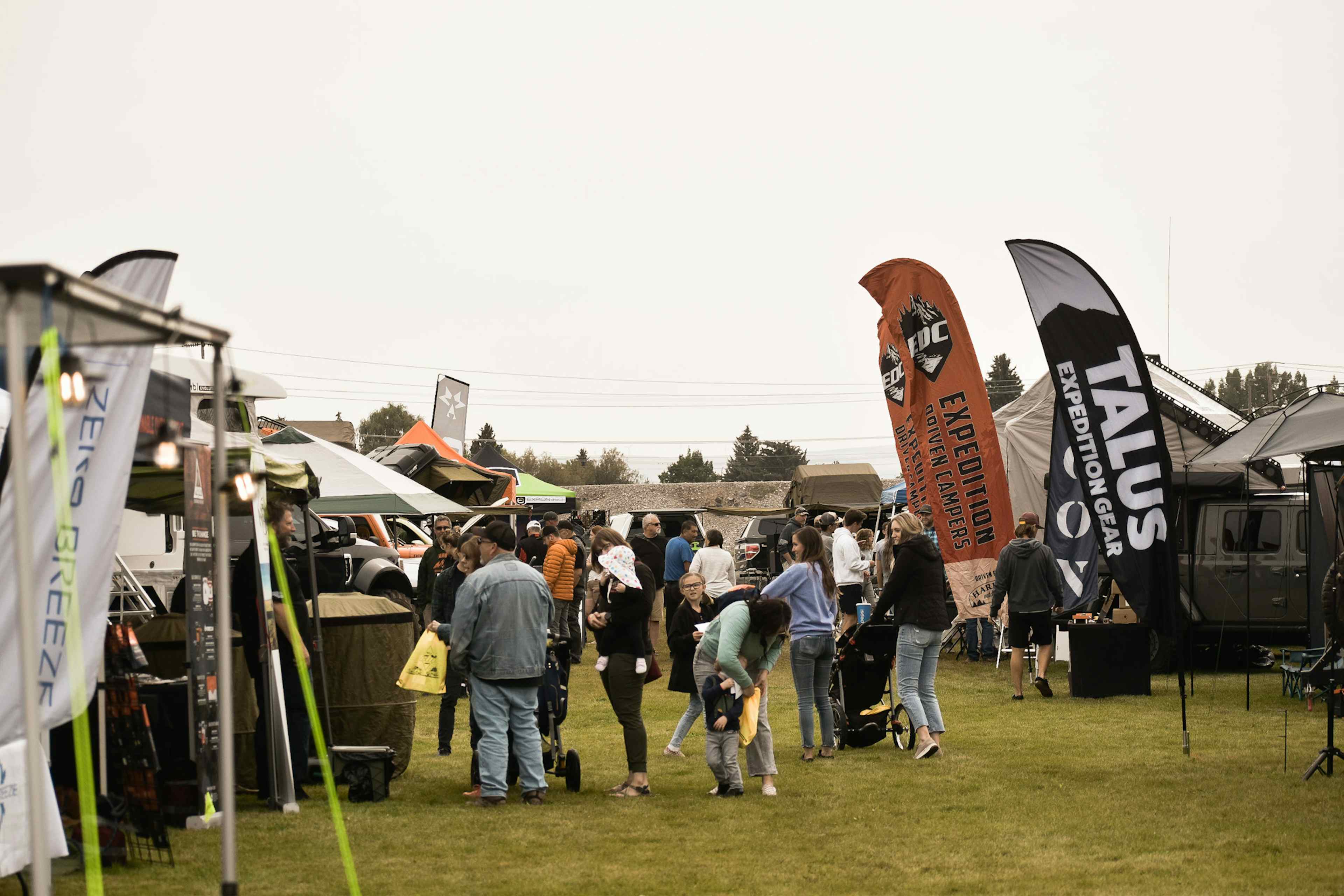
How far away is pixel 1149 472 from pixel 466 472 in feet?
59.2

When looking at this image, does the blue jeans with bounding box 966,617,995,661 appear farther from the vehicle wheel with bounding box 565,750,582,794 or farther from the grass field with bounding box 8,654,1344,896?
the vehicle wheel with bounding box 565,750,582,794

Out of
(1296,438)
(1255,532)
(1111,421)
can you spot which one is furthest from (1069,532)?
(1111,421)

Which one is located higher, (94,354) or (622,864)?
(94,354)

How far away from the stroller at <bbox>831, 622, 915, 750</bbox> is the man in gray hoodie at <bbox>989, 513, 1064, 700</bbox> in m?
3.40

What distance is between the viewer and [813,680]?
421 inches

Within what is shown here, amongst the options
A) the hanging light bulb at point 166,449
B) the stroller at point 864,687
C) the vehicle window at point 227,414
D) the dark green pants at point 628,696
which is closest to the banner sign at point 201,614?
the dark green pants at point 628,696

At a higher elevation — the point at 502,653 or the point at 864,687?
Result: the point at 502,653

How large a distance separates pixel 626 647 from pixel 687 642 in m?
0.96

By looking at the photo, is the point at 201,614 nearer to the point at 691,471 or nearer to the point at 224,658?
the point at 224,658

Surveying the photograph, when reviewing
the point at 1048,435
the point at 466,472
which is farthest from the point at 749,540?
the point at 1048,435

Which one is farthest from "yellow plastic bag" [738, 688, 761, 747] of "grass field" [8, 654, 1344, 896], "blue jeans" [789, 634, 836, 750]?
"blue jeans" [789, 634, 836, 750]

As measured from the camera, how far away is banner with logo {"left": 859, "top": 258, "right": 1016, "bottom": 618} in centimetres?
1521

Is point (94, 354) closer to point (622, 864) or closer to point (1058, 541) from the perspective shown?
point (622, 864)

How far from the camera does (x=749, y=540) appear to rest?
3466 cm
